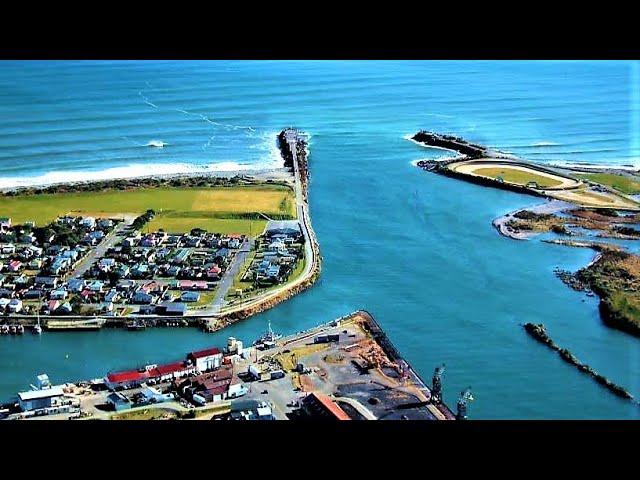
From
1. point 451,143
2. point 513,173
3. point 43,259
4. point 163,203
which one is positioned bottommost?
point 43,259

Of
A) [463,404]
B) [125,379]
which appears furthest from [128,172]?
[463,404]

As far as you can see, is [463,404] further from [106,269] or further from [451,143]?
[451,143]

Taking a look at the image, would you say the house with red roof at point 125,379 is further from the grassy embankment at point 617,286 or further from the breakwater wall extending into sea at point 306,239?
the grassy embankment at point 617,286

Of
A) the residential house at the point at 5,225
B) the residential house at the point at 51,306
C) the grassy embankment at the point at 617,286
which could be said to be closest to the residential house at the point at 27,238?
the residential house at the point at 5,225

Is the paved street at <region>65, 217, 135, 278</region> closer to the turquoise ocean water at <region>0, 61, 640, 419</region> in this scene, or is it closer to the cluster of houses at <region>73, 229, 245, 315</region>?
the cluster of houses at <region>73, 229, 245, 315</region>

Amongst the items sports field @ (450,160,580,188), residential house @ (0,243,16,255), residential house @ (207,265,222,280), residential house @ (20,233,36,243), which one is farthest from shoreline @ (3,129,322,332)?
sports field @ (450,160,580,188)
